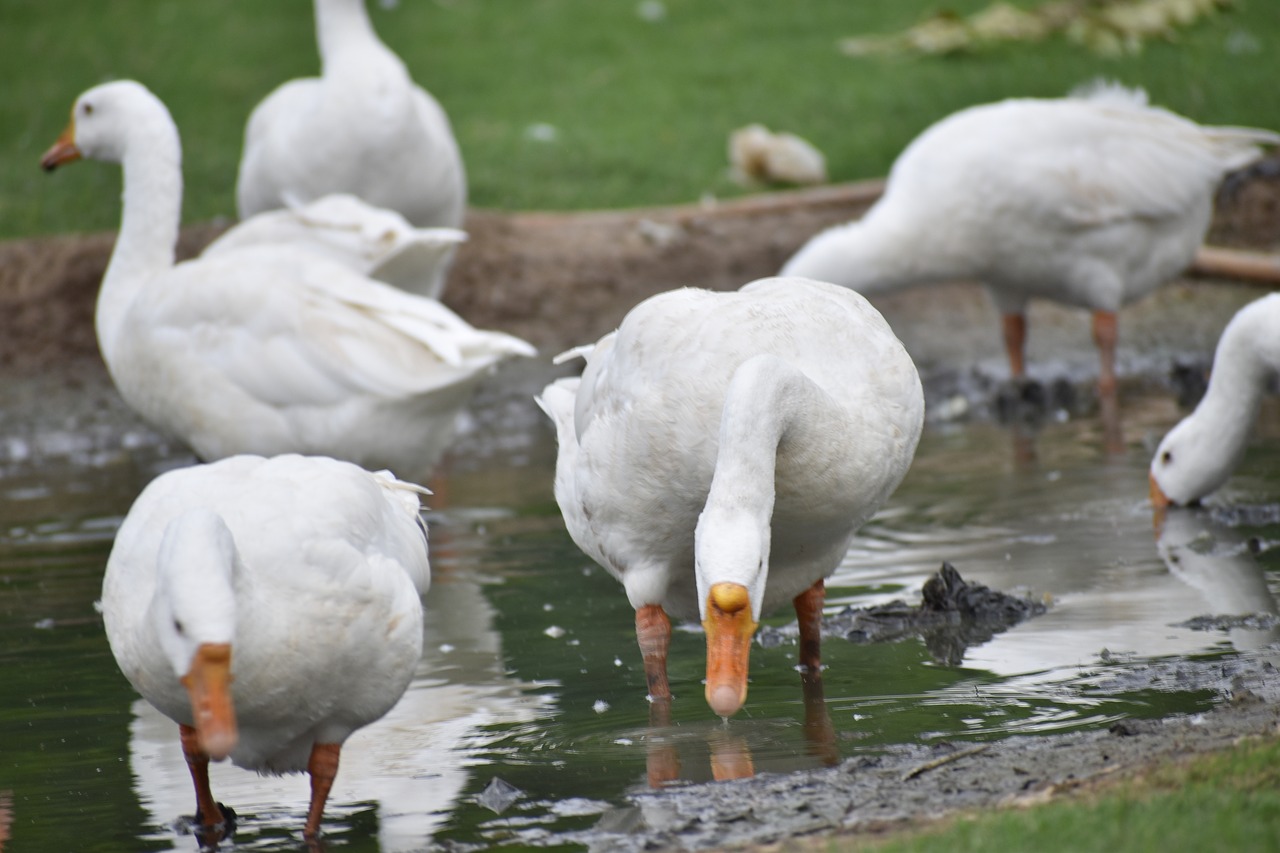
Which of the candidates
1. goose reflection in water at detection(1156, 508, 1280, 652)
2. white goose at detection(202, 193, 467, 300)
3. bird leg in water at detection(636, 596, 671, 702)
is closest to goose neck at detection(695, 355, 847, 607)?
bird leg in water at detection(636, 596, 671, 702)

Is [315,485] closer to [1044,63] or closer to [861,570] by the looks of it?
[861,570]

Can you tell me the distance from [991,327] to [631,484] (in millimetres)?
8206

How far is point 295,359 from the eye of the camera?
26.2 feet

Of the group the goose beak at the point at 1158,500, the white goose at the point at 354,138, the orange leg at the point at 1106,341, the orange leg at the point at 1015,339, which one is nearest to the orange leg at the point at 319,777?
the goose beak at the point at 1158,500

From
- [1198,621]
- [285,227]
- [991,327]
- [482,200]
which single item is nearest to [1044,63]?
[991,327]

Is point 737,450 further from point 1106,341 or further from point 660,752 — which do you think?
point 1106,341

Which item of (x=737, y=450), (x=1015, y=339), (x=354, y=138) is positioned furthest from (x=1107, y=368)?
(x=737, y=450)

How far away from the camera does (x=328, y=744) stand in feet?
14.8

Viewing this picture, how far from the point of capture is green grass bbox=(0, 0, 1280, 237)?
14742 millimetres

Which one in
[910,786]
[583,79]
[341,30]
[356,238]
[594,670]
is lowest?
[910,786]

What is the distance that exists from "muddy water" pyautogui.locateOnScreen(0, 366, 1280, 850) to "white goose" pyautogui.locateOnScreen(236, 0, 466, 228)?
2520 millimetres

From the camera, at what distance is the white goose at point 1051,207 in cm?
1013

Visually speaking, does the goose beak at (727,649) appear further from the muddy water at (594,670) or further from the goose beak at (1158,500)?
the goose beak at (1158,500)

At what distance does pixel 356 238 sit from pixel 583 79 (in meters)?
9.13
